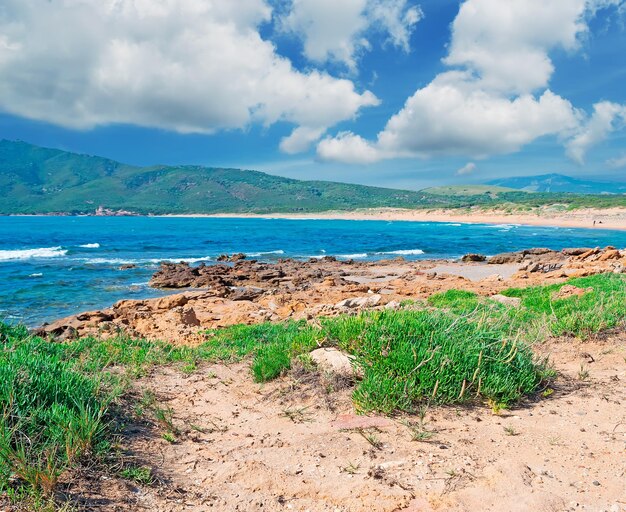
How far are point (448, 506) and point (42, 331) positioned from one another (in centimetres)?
1156

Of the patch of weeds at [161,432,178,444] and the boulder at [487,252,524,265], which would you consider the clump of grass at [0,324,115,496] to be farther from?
the boulder at [487,252,524,265]

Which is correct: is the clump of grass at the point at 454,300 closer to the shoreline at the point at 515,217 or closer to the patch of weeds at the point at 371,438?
the patch of weeds at the point at 371,438

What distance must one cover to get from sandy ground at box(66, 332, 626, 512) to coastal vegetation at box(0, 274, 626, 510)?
20 centimetres

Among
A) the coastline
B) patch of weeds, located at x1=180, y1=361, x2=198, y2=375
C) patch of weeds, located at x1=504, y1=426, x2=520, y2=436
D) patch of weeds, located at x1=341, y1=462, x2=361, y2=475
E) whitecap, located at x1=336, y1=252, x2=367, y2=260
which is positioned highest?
the coastline

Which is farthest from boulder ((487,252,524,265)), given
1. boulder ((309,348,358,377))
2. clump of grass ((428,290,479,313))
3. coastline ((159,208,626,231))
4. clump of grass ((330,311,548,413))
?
coastline ((159,208,626,231))

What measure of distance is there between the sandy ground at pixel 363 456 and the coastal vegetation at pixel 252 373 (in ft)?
0.65

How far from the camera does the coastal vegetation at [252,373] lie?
3.35 m

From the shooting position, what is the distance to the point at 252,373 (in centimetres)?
601

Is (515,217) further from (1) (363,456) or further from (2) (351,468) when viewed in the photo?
(2) (351,468)

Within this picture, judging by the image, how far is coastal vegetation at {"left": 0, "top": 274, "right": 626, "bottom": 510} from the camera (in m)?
3.35

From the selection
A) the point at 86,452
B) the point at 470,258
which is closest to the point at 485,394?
the point at 86,452

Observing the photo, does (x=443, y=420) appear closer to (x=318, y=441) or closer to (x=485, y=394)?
(x=485, y=394)

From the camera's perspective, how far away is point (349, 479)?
3.50m

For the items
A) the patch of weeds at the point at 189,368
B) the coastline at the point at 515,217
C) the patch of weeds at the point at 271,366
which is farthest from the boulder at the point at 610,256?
the coastline at the point at 515,217
